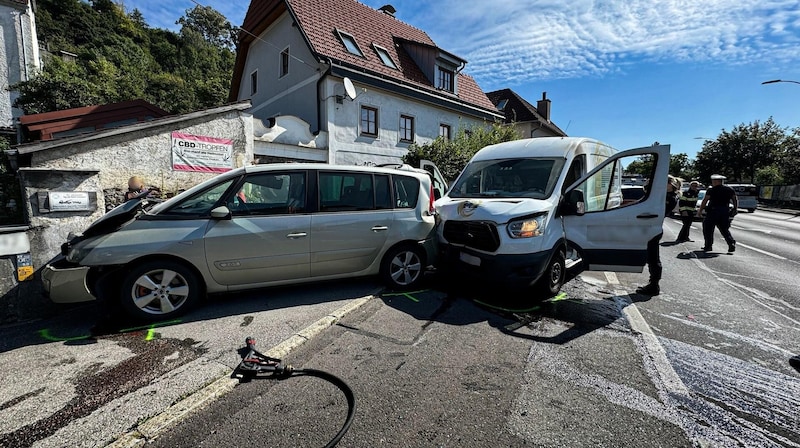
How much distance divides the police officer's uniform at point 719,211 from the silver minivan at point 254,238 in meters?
7.65

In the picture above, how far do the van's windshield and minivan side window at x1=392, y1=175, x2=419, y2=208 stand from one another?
815 mm

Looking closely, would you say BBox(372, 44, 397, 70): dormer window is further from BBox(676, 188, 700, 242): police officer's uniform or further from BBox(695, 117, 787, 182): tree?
BBox(695, 117, 787, 182): tree

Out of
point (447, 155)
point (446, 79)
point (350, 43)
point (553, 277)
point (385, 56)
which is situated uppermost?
point (350, 43)

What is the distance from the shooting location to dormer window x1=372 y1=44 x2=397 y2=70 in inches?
613

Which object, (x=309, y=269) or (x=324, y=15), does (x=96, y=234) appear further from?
(x=324, y=15)

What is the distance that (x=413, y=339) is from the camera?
339cm

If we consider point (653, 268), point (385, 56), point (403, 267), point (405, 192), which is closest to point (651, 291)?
point (653, 268)

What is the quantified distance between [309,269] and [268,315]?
2.50 ft

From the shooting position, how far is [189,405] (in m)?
2.26

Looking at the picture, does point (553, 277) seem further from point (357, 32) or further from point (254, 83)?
point (254, 83)

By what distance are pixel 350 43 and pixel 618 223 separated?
13903 millimetres

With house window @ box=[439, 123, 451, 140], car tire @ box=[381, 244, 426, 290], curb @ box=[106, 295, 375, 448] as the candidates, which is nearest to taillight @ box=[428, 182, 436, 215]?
car tire @ box=[381, 244, 426, 290]

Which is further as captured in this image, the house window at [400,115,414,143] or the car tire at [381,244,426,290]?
the house window at [400,115,414,143]

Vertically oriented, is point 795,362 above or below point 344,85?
below
